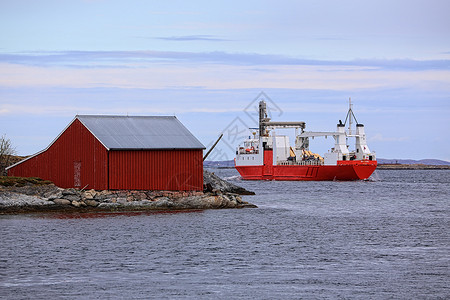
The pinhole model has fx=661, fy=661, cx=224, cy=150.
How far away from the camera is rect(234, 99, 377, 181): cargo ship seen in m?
70.8

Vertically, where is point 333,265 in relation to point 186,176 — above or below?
below

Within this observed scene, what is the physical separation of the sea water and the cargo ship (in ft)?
132

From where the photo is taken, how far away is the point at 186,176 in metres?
32.2

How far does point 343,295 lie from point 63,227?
13536 millimetres

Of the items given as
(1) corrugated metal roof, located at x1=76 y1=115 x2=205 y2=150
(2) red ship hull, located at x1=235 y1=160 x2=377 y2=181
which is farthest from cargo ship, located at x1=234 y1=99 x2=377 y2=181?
(1) corrugated metal roof, located at x1=76 y1=115 x2=205 y2=150

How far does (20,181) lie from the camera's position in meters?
30.8

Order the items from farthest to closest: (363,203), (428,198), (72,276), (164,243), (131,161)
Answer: (428,198) < (363,203) < (131,161) < (164,243) < (72,276)

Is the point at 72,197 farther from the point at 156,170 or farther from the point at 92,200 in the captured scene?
the point at 156,170

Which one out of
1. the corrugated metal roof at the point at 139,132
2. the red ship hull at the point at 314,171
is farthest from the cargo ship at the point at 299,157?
the corrugated metal roof at the point at 139,132

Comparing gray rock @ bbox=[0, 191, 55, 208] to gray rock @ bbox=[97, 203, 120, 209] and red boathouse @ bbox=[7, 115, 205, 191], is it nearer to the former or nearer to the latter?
gray rock @ bbox=[97, 203, 120, 209]

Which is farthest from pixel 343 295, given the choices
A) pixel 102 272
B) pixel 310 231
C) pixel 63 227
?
pixel 63 227

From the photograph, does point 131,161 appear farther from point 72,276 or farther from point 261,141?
point 261,141

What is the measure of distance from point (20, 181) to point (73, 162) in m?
2.59

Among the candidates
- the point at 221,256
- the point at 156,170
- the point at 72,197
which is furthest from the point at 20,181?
the point at 221,256
